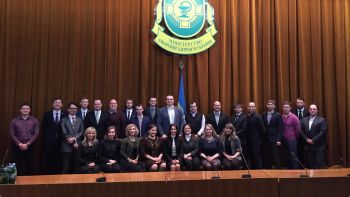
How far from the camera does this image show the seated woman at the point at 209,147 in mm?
4750

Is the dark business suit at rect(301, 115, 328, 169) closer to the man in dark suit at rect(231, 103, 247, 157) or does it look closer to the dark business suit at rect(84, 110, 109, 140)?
the man in dark suit at rect(231, 103, 247, 157)

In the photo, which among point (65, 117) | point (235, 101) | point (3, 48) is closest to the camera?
point (65, 117)

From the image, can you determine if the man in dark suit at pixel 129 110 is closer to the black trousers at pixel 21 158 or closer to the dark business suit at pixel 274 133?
the black trousers at pixel 21 158

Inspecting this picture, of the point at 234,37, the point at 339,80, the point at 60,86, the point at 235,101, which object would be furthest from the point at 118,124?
the point at 339,80

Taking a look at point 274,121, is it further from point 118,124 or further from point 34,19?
point 34,19

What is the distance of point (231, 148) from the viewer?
4859mm

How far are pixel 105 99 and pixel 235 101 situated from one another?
222 cm

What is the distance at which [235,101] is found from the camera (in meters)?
6.05

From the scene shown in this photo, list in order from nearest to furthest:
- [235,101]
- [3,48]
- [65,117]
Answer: [65,117]
[3,48]
[235,101]

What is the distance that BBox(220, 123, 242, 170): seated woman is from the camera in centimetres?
476

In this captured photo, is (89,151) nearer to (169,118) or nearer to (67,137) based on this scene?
(67,137)

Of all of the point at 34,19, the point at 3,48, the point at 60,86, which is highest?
the point at 34,19

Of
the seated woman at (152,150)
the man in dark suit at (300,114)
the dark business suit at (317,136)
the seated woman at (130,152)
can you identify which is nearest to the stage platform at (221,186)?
the seated woman at (130,152)

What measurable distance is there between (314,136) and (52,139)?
3.94 meters
